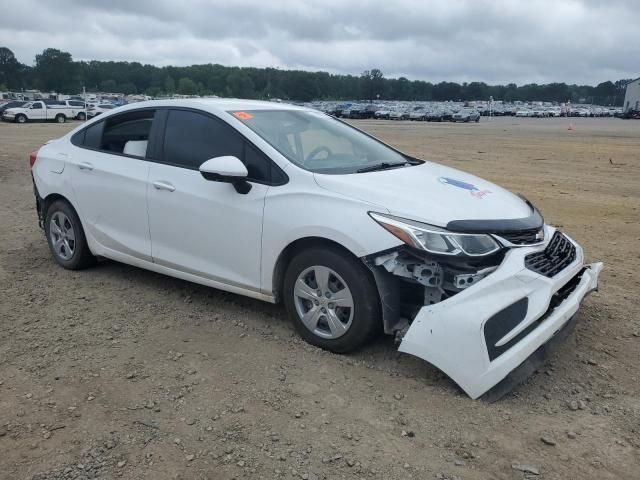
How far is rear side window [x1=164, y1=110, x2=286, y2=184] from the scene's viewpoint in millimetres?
4188

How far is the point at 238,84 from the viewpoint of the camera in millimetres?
117188

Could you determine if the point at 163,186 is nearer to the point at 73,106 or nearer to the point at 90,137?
the point at 90,137

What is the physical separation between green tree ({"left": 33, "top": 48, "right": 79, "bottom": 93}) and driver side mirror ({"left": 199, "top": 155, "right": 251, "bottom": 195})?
127926 mm

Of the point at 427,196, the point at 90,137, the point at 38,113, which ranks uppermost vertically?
the point at 90,137

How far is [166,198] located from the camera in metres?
4.60

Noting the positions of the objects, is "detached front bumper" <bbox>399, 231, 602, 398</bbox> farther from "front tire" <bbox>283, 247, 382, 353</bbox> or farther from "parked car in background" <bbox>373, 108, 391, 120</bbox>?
"parked car in background" <bbox>373, 108, 391, 120</bbox>

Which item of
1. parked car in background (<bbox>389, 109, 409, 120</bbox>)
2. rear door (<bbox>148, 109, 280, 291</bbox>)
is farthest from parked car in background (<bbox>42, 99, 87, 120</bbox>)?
rear door (<bbox>148, 109, 280, 291</bbox>)

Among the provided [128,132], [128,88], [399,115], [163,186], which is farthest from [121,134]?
[128,88]

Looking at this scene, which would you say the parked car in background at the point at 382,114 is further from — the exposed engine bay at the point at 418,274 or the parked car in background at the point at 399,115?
the exposed engine bay at the point at 418,274

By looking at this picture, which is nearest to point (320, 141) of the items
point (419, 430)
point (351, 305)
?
point (351, 305)

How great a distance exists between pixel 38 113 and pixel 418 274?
143ft

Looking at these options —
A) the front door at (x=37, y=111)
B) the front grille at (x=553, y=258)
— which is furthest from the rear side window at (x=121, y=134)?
the front door at (x=37, y=111)

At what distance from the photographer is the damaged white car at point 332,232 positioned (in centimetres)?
338

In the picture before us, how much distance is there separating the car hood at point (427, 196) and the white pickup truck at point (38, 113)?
42383mm
